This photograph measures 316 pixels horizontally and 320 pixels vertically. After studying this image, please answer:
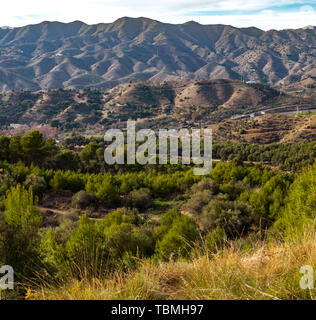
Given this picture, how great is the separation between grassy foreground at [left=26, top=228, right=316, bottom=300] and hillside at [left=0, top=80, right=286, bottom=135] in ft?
281

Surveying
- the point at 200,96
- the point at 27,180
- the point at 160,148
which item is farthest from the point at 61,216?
the point at 200,96

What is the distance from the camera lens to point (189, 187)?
24.2 meters

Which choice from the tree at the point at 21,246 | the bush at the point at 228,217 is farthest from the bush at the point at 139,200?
the tree at the point at 21,246

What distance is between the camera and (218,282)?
3082mm

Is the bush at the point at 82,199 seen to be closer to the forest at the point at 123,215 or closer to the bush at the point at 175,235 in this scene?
the forest at the point at 123,215

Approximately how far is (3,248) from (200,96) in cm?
12005

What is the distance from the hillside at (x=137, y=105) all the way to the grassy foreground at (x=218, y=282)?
85.6 metres

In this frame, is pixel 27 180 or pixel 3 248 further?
pixel 27 180

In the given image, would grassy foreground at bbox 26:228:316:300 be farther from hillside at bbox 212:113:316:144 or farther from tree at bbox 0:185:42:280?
hillside at bbox 212:113:316:144

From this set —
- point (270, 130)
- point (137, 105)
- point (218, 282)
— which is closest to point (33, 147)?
point (218, 282)

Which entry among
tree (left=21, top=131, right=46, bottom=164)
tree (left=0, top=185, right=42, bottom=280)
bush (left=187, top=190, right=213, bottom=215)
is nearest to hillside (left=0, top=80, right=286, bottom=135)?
tree (left=21, top=131, right=46, bottom=164)

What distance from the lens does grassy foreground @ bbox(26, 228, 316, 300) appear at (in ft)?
9.24

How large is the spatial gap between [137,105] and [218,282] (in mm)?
117658
